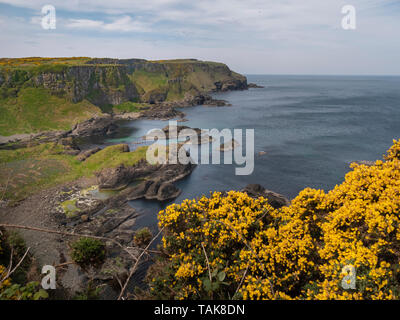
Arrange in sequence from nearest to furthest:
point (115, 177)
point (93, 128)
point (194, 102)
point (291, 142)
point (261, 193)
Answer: point (261, 193) → point (115, 177) → point (291, 142) → point (93, 128) → point (194, 102)

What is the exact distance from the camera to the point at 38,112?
100375mm

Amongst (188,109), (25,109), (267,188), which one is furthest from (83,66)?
(267,188)

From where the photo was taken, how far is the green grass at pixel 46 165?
48188 millimetres

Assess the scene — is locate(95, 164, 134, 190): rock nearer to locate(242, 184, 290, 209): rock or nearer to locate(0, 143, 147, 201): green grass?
locate(0, 143, 147, 201): green grass

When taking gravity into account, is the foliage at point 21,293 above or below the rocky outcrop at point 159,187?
above

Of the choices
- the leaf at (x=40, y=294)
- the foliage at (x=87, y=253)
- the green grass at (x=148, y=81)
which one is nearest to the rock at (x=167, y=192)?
the foliage at (x=87, y=253)

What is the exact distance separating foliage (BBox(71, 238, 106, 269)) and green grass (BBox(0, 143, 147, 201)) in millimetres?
41576

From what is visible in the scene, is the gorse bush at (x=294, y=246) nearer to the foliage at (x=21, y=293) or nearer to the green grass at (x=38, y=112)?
the foliage at (x=21, y=293)

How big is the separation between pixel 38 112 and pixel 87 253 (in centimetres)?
10958

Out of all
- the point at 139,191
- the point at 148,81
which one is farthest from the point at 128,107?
the point at 139,191

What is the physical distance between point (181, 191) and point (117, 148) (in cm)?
2254

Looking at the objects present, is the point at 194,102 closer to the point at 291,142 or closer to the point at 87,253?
the point at 291,142

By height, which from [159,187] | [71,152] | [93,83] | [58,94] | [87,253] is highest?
[93,83]

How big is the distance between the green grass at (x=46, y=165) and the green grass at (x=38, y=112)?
2769 cm
